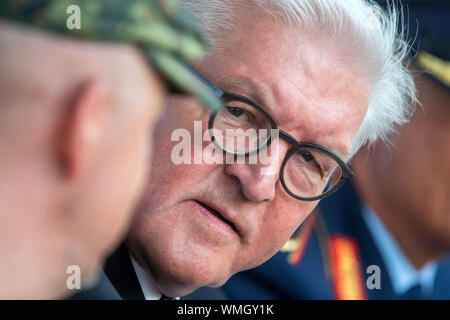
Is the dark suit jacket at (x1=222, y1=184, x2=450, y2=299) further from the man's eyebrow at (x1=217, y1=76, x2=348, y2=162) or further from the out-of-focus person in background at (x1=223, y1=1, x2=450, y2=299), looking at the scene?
the man's eyebrow at (x1=217, y1=76, x2=348, y2=162)

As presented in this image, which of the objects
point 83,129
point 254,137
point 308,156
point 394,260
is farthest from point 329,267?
point 83,129

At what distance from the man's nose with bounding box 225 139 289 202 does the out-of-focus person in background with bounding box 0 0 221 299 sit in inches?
27.4

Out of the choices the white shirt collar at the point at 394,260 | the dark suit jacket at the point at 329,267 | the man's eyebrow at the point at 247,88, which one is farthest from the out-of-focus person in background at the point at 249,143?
the white shirt collar at the point at 394,260

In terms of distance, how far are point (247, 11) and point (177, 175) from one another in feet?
1.41

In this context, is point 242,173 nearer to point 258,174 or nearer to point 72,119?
point 258,174

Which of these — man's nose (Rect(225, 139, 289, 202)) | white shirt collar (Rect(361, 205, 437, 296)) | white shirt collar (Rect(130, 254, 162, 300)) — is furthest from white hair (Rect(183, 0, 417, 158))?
white shirt collar (Rect(361, 205, 437, 296))

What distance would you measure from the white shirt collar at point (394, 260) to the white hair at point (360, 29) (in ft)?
3.33

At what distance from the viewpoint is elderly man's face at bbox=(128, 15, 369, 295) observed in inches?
58.0

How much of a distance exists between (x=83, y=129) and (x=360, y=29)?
115 cm

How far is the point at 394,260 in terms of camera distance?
10.1 ft

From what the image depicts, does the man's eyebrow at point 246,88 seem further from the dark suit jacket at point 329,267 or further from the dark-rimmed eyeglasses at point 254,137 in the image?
the dark suit jacket at point 329,267

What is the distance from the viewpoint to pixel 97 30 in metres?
0.73
